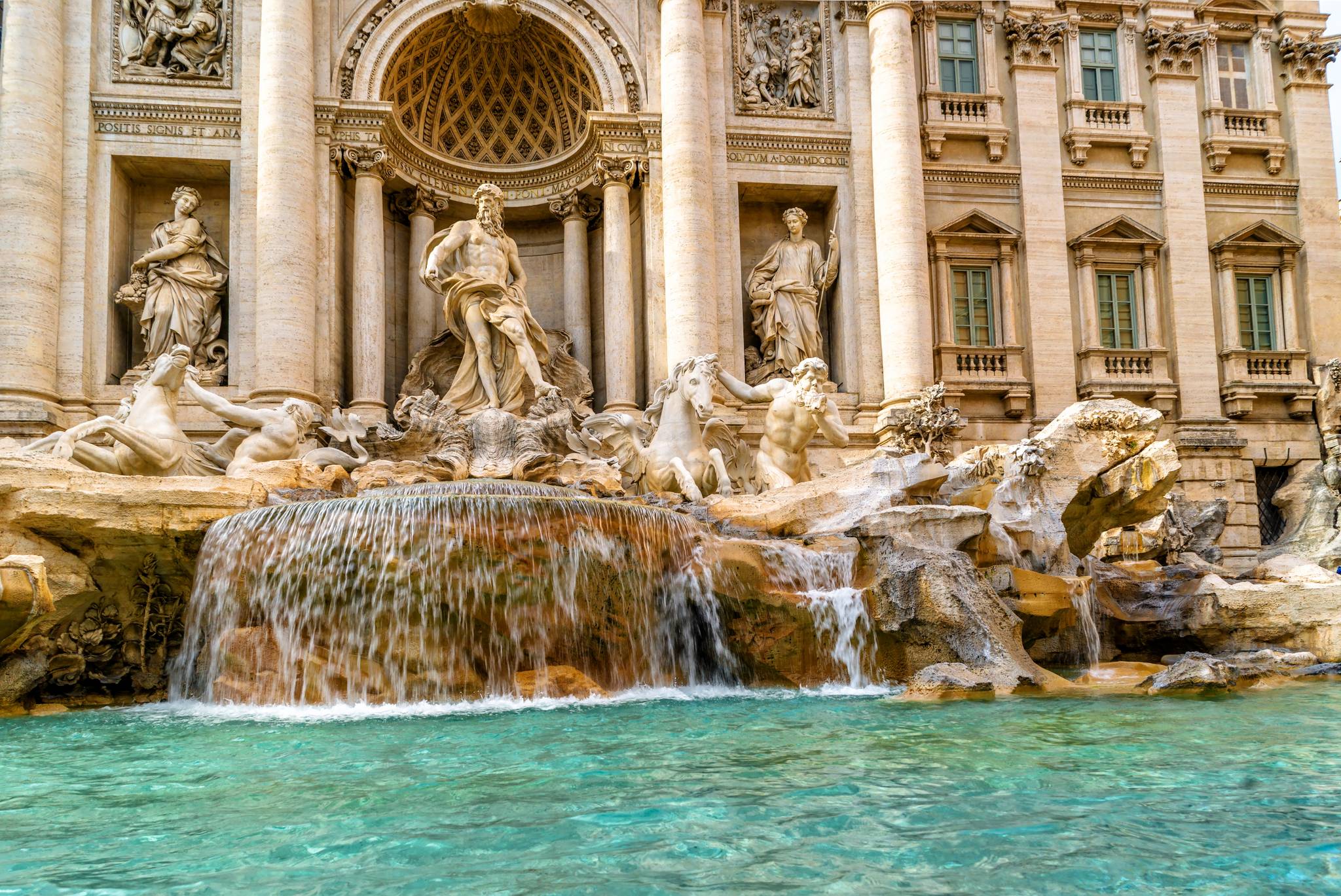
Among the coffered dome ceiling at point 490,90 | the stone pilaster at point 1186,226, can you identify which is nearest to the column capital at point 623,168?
the coffered dome ceiling at point 490,90

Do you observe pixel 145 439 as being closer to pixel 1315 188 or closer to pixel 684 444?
pixel 684 444

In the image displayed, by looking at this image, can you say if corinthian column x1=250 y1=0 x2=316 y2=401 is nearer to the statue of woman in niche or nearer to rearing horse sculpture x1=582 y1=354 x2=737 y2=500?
the statue of woman in niche

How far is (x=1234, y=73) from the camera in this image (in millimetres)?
22922

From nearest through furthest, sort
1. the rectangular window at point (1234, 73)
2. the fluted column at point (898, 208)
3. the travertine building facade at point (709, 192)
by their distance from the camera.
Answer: the travertine building facade at point (709, 192), the fluted column at point (898, 208), the rectangular window at point (1234, 73)

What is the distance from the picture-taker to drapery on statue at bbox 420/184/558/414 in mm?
17219

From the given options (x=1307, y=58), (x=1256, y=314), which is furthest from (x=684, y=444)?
(x=1307, y=58)

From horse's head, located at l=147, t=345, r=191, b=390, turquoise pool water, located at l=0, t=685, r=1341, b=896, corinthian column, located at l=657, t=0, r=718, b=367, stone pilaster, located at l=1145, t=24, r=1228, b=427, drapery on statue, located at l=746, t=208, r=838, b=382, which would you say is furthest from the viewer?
stone pilaster, located at l=1145, t=24, r=1228, b=427

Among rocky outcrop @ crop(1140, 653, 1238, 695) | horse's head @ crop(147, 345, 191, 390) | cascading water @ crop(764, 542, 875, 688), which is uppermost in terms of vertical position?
horse's head @ crop(147, 345, 191, 390)

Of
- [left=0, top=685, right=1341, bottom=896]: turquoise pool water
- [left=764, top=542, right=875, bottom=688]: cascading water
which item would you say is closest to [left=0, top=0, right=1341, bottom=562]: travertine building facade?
[left=764, top=542, right=875, bottom=688]: cascading water

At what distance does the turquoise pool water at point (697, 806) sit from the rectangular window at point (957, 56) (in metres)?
17.3

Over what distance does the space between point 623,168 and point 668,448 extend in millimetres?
7153

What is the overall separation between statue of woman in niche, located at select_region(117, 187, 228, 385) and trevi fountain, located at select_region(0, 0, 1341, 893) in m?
0.08

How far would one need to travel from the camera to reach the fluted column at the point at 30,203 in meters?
16.5

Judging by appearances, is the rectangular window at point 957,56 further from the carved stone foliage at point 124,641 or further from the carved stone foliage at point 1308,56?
the carved stone foliage at point 124,641
